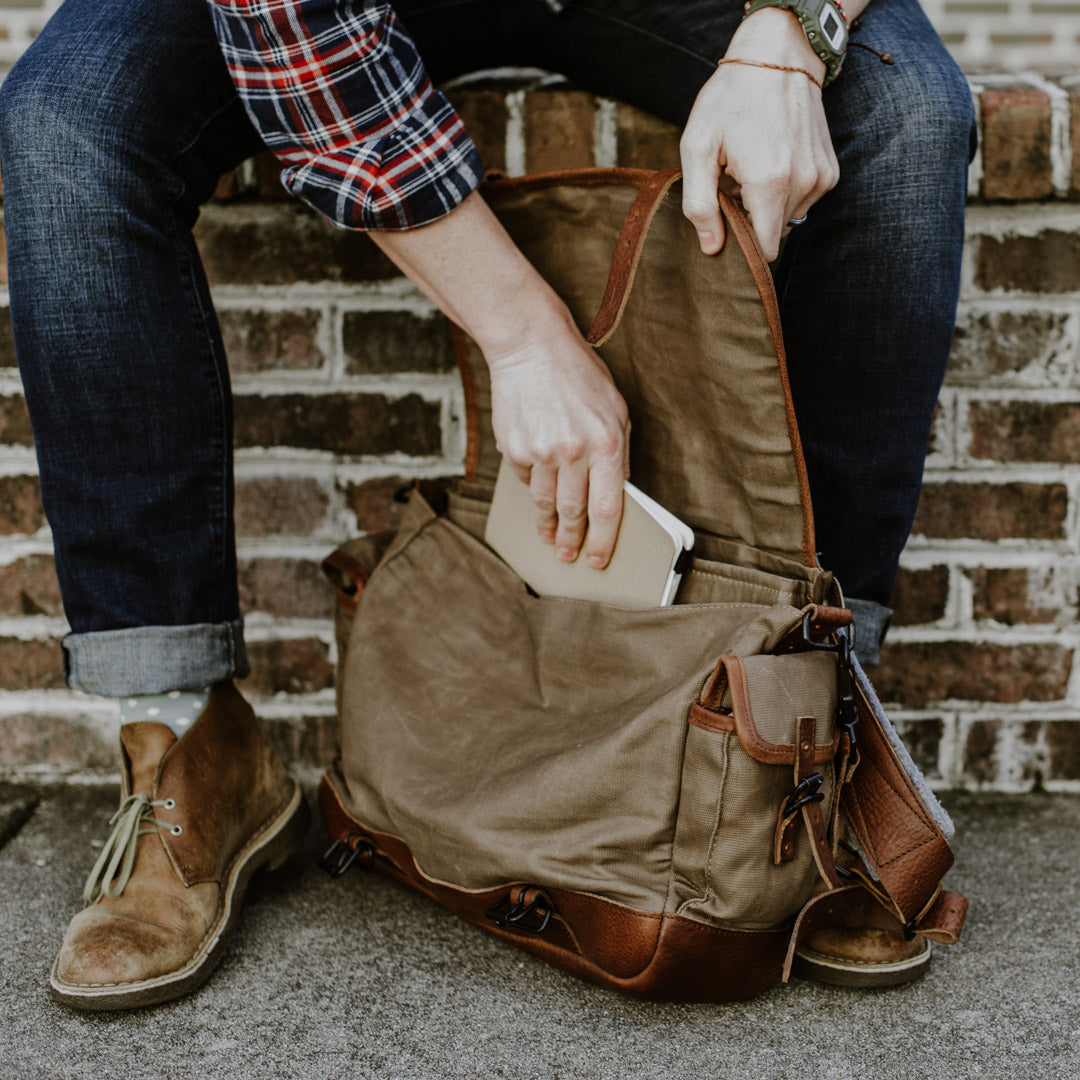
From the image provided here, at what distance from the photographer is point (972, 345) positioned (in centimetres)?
109

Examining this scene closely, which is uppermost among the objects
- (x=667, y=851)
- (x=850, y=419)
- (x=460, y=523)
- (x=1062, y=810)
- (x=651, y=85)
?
Answer: (x=651, y=85)

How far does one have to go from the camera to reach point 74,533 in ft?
2.77

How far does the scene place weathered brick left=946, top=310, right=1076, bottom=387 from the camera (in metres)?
1.08

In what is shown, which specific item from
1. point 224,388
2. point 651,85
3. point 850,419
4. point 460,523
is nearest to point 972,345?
point 850,419

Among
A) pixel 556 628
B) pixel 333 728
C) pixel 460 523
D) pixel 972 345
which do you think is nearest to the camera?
pixel 556 628

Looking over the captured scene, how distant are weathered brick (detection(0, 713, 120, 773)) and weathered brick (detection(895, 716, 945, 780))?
0.90 metres

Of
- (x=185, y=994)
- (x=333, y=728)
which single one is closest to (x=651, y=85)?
(x=333, y=728)

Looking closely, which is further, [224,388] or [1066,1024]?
[224,388]

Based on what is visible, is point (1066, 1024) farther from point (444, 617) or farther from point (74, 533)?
point (74, 533)

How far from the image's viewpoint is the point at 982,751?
1.15m

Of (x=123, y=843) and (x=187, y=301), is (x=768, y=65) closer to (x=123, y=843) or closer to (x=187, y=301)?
(x=187, y=301)

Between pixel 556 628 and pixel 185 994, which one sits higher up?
pixel 556 628

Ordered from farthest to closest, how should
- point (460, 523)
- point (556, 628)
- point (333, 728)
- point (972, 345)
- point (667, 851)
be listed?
point (333, 728) < point (972, 345) < point (460, 523) < point (556, 628) < point (667, 851)

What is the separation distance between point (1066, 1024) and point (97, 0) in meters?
1.11
